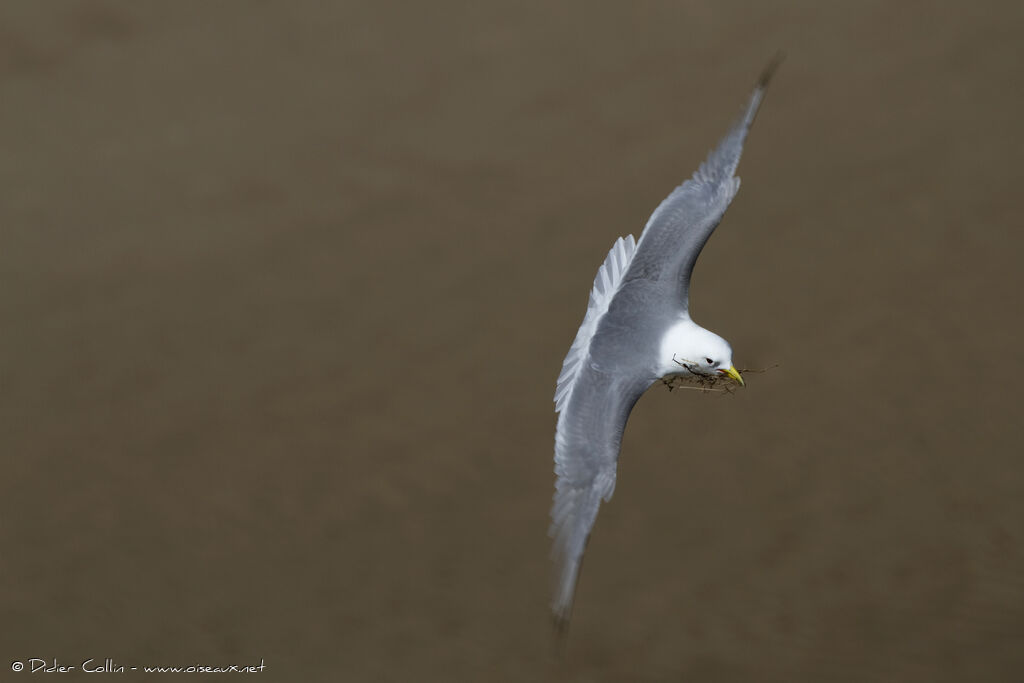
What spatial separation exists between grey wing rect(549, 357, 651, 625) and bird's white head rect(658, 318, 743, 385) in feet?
0.33

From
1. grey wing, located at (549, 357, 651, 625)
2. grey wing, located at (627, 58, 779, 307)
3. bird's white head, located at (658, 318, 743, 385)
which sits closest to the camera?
grey wing, located at (549, 357, 651, 625)

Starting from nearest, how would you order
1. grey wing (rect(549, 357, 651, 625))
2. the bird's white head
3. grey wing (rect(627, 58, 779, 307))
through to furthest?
grey wing (rect(549, 357, 651, 625)) < the bird's white head < grey wing (rect(627, 58, 779, 307))

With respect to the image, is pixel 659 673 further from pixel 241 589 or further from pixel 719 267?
pixel 719 267

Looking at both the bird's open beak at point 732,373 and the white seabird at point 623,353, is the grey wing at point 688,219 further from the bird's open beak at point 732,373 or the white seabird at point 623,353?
the bird's open beak at point 732,373

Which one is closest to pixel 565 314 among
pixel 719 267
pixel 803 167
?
pixel 719 267

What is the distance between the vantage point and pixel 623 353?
396 cm

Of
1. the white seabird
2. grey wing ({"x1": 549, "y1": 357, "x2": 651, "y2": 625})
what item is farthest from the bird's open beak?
grey wing ({"x1": 549, "y1": 357, "x2": 651, "y2": 625})

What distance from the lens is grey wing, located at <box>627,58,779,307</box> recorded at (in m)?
4.04

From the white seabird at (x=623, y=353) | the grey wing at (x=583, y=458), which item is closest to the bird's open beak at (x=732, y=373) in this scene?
the white seabird at (x=623, y=353)

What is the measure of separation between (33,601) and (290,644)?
3.64 feet

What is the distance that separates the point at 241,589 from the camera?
17.3 ft

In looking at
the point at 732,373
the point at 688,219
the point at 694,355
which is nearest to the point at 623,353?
the point at 694,355

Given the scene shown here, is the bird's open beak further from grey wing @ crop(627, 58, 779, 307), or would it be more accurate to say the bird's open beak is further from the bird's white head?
grey wing @ crop(627, 58, 779, 307)

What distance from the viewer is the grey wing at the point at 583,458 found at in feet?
12.2
